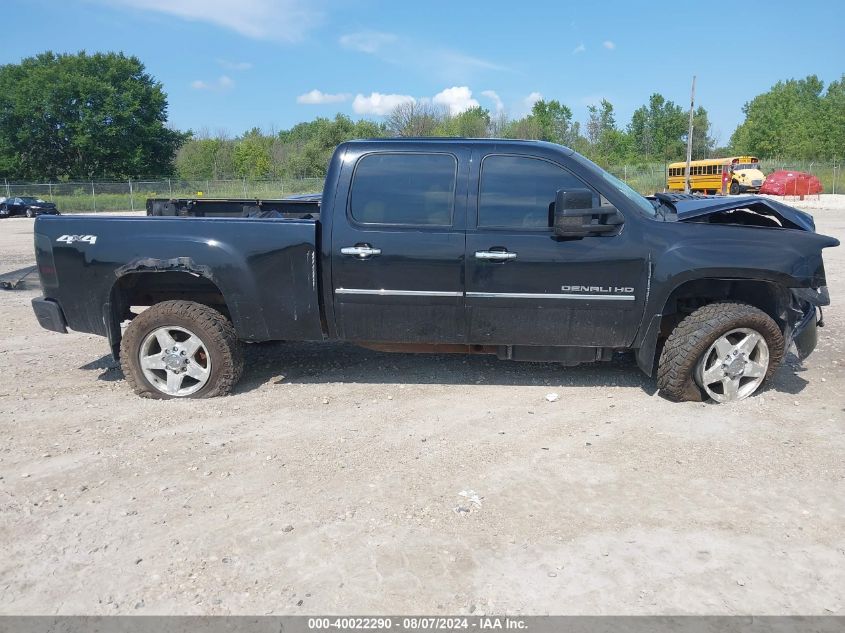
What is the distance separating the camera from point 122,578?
290 centimetres

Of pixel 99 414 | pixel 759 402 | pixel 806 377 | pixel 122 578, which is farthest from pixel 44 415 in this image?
pixel 806 377

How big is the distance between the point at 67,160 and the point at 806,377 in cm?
7037

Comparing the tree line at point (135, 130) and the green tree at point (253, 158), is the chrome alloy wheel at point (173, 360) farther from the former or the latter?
the green tree at point (253, 158)

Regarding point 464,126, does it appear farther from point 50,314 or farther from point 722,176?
point 50,314

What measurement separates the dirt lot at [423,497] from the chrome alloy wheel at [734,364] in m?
0.14

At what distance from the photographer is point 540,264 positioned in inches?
184

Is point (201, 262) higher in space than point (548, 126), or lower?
lower

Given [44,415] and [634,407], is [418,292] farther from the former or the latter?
[44,415]

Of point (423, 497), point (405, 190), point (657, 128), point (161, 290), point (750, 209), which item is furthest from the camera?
point (657, 128)

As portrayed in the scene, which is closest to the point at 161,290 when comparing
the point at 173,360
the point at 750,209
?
the point at 173,360

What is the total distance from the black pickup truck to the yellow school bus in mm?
40972

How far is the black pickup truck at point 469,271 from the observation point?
4.66 m

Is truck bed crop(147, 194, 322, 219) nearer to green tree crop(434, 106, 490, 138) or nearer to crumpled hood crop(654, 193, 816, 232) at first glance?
crumpled hood crop(654, 193, 816, 232)

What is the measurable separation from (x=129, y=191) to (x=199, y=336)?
1832 inches
